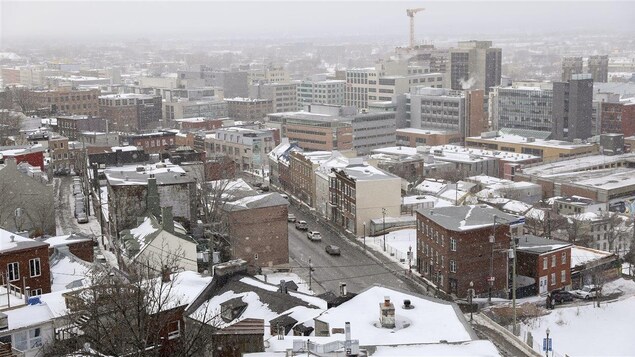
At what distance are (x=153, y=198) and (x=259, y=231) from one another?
3198 mm

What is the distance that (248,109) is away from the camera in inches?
2579

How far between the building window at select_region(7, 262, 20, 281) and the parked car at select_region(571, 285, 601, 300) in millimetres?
12691

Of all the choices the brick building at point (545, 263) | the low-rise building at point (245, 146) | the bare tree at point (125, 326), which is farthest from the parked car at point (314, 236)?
the low-rise building at point (245, 146)

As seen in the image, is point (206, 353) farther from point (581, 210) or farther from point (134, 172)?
point (581, 210)

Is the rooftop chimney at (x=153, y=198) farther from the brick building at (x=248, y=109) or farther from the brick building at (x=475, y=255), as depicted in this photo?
the brick building at (x=248, y=109)

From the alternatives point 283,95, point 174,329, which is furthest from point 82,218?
point 283,95

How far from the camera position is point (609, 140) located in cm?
4575

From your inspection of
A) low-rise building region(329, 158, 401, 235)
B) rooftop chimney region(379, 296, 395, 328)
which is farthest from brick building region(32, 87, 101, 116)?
rooftop chimney region(379, 296, 395, 328)

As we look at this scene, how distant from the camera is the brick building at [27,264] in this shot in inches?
621

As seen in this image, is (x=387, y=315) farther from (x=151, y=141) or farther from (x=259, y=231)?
(x=151, y=141)

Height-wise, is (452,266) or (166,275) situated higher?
(166,275)

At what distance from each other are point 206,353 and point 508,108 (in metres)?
47.9

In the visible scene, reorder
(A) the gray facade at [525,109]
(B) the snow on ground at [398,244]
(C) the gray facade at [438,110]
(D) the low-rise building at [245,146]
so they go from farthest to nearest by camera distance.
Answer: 1. (C) the gray facade at [438,110]
2. (A) the gray facade at [525,109]
3. (D) the low-rise building at [245,146]
4. (B) the snow on ground at [398,244]

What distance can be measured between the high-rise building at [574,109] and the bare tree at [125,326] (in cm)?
4186
